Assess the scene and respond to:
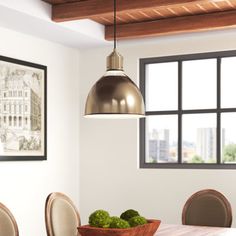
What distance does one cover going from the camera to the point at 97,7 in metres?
4.52

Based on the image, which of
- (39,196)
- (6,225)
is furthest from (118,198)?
(6,225)

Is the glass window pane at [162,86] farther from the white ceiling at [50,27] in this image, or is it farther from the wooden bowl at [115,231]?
the wooden bowl at [115,231]

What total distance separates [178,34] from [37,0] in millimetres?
1551

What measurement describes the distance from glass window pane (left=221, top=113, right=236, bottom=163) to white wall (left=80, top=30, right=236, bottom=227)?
0.20m

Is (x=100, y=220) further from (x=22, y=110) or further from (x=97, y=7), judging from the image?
(x=22, y=110)

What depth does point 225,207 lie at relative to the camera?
419cm

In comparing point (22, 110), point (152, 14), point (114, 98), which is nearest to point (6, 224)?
point (114, 98)

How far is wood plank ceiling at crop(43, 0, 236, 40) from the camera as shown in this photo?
4406 mm

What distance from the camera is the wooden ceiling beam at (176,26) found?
194 inches

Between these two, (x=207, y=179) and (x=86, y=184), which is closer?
(x=207, y=179)

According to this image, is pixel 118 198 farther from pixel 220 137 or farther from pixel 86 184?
pixel 220 137

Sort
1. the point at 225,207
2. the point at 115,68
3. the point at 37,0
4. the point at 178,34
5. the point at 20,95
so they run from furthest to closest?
the point at 178,34 < the point at 20,95 < the point at 37,0 < the point at 225,207 < the point at 115,68

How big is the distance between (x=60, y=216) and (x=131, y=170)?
2094 mm

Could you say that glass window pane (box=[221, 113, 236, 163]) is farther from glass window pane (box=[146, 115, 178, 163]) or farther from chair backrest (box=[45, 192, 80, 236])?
chair backrest (box=[45, 192, 80, 236])
